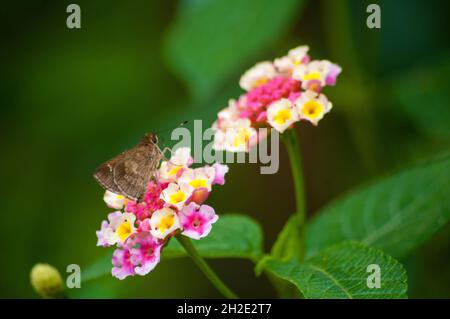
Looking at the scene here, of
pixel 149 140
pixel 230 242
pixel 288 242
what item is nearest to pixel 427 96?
pixel 288 242

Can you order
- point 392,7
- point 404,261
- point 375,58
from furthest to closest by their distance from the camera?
point 392,7
point 375,58
point 404,261

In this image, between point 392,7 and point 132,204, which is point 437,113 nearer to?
point 392,7

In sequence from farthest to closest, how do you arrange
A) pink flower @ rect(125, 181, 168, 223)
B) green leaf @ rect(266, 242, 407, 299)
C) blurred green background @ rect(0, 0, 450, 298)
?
blurred green background @ rect(0, 0, 450, 298)
pink flower @ rect(125, 181, 168, 223)
green leaf @ rect(266, 242, 407, 299)

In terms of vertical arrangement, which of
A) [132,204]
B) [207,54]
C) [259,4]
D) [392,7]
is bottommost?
[132,204]

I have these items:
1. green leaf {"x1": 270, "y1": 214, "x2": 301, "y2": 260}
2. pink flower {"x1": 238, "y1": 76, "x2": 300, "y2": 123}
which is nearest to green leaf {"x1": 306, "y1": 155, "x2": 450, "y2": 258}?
green leaf {"x1": 270, "y1": 214, "x2": 301, "y2": 260}

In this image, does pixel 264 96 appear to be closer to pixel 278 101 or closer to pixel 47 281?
pixel 278 101

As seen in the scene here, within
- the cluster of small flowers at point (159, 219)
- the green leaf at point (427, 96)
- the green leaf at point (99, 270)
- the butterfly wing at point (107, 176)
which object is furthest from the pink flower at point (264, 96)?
the green leaf at point (427, 96)

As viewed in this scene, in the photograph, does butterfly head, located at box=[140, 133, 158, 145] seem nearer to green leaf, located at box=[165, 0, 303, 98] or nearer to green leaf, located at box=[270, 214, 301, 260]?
green leaf, located at box=[270, 214, 301, 260]

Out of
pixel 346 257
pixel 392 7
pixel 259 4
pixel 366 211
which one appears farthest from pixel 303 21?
pixel 346 257
